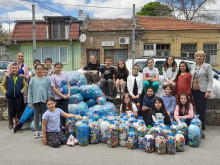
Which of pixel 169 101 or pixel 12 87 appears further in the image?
pixel 12 87

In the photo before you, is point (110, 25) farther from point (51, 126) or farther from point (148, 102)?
point (51, 126)

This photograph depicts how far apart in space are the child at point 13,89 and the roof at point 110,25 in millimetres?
14686

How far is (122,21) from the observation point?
21.1m

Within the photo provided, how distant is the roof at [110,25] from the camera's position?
789 inches

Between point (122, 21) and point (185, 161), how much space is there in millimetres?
18286

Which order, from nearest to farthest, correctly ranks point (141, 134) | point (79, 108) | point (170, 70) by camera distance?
point (141, 134), point (79, 108), point (170, 70)

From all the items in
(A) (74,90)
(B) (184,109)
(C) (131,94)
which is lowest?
(B) (184,109)

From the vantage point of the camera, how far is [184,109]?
217 inches

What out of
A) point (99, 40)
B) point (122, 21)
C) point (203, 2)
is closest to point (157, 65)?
point (99, 40)

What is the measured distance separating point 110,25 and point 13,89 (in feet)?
52.1

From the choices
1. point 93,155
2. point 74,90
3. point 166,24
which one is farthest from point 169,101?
point 166,24

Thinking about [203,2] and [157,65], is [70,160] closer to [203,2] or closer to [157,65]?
[157,65]

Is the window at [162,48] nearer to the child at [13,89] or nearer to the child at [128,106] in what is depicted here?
the child at [128,106]

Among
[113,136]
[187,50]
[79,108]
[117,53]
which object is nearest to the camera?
[113,136]
